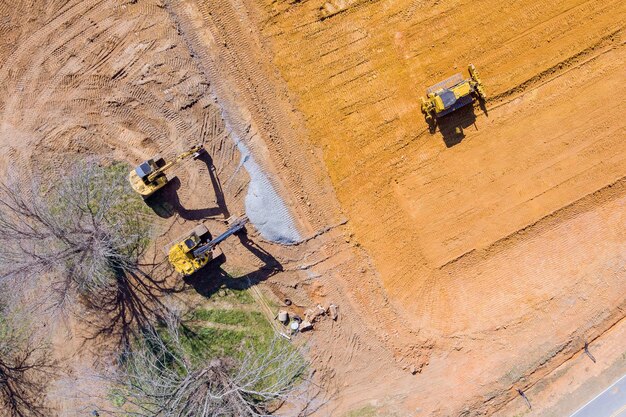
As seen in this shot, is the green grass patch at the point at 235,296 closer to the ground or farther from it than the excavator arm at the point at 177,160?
closer to the ground

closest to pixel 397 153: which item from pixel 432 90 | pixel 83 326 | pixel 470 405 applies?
pixel 432 90

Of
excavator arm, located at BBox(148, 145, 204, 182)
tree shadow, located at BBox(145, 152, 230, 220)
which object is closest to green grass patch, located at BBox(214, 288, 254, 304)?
tree shadow, located at BBox(145, 152, 230, 220)

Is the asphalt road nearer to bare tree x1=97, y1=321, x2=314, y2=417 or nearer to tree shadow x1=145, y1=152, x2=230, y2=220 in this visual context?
bare tree x1=97, y1=321, x2=314, y2=417

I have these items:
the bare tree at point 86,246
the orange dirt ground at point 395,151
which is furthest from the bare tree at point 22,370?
the bare tree at point 86,246

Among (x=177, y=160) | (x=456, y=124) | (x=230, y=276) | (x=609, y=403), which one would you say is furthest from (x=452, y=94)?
(x=609, y=403)

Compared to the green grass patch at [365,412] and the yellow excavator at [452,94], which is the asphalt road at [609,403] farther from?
the yellow excavator at [452,94]

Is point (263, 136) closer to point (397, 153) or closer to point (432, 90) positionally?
point (397, 153)

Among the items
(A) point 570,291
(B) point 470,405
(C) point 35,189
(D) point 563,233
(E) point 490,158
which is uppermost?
(C) point 35,189
